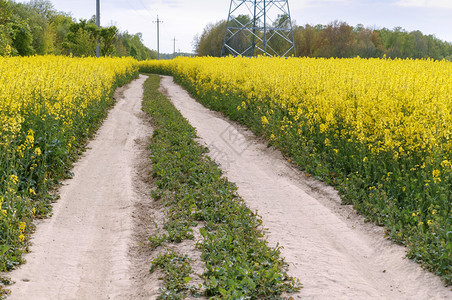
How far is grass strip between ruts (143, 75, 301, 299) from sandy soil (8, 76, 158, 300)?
1.48 feet

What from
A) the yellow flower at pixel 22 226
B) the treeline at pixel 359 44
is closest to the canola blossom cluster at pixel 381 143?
the yellow flower at pixel 22 226

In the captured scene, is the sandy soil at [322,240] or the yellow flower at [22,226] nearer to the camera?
the sandy soil at [322,240]

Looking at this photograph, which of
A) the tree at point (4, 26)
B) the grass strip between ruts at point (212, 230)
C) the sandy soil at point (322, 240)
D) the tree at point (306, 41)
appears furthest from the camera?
the tree at point (306, 41)

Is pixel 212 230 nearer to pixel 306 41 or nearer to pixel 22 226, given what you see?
pixel 22 226

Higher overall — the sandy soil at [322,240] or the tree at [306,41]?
the tree at [306,41]

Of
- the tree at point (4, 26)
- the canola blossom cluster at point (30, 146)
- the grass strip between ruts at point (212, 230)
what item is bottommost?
the grass strip between ruts at point (212, 230)

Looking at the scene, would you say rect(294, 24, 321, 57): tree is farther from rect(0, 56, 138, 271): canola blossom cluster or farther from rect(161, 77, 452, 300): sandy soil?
rect(161, 77, 452, 300): sandy soil

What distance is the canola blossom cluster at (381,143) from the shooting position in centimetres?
722

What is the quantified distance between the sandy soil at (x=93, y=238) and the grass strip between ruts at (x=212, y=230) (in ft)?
1.48

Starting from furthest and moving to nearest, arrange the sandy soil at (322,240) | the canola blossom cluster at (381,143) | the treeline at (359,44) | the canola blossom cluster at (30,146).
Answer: the treeline at (359,44), the canola blossom cluster at (381,143), the canola blossom cluster at (30,146), the sandy soil at (322,240)

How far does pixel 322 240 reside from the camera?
737 cm

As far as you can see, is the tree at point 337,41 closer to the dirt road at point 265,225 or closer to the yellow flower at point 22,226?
the dirt road at point 265,225

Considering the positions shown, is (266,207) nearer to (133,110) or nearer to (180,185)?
(180,185)

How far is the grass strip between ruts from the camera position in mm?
5508
